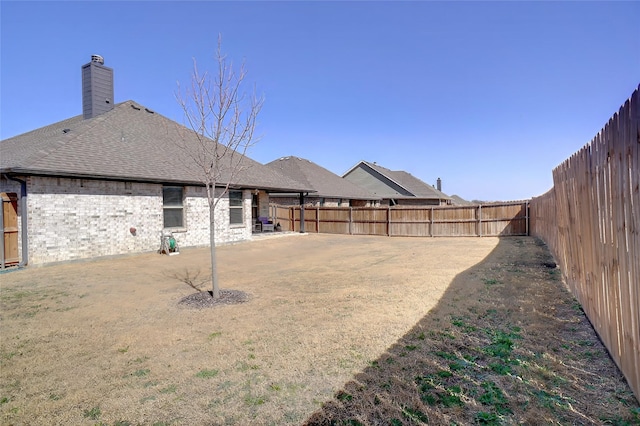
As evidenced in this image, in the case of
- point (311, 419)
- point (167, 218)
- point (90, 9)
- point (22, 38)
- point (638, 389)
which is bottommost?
point (311, 419)

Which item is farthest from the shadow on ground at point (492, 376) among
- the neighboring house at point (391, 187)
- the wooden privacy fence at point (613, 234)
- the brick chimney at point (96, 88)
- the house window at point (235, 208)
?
the neighboring house at point (391, 187)

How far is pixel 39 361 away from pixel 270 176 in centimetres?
1422

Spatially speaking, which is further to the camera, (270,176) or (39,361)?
(270,176)

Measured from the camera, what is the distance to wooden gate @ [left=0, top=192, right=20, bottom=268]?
8875 mm

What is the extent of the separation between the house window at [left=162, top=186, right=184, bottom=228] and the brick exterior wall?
188mm

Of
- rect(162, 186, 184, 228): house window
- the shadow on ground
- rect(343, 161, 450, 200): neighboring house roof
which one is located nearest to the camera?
the shadow on ground

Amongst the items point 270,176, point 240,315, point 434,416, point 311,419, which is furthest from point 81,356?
point 270,176

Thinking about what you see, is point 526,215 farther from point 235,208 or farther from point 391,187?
point 391,187

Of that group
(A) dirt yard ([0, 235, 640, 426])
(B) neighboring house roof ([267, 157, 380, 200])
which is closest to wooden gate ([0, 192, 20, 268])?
(A) dirt yard ([0, 235, 640, 426])

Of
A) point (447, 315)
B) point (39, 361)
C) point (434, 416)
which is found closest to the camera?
point (434, 416)

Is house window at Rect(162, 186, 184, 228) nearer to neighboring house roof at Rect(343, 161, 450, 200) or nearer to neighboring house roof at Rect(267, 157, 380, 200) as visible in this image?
neighboring house roof at Rect(267, 157, 380, 200)

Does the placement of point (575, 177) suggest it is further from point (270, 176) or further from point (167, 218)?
point (270, 176)

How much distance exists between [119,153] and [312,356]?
1122 centimetres

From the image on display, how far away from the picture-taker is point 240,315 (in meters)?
5.04
